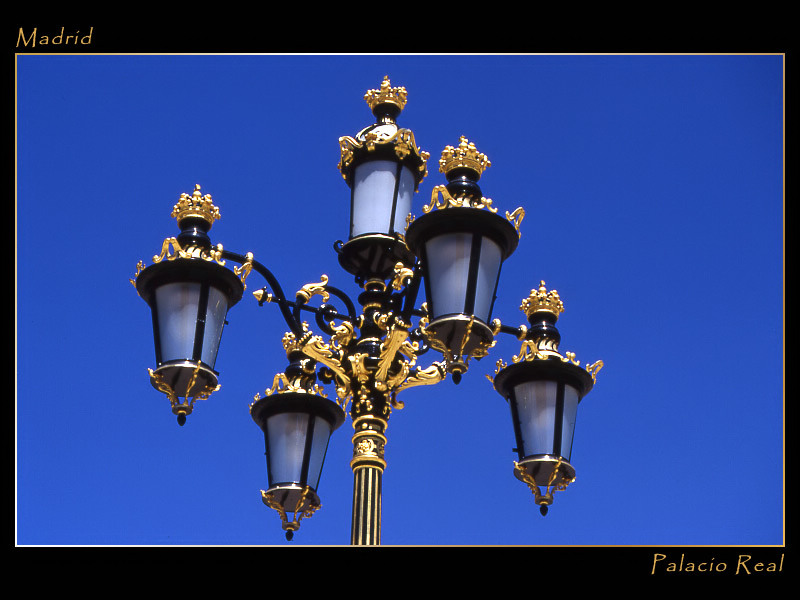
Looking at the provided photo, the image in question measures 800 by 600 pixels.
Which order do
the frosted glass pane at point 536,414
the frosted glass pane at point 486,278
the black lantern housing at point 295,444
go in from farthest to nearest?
1. the black lantern housing at point 295,444
2. the frosted glass pane at point 536,414
3. the frosted glass pane at point 486,278

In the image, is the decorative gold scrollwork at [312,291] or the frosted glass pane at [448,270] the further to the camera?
the decorative gold scrollwork at [312,291]

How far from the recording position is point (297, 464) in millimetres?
10766

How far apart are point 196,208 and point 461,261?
2028 mm

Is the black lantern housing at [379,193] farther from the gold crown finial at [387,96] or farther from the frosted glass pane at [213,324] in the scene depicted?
the frosted glass pane at [213,324]

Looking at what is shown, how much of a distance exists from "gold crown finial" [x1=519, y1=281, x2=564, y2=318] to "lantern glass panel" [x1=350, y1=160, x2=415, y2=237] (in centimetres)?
111

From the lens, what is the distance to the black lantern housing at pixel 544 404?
10008mm

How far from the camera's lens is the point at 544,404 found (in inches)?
398

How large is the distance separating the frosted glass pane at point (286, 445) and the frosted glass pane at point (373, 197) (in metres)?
1.49

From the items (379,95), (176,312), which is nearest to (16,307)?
(176,312)

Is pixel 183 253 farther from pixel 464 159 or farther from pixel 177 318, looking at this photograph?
pixel 464 159
